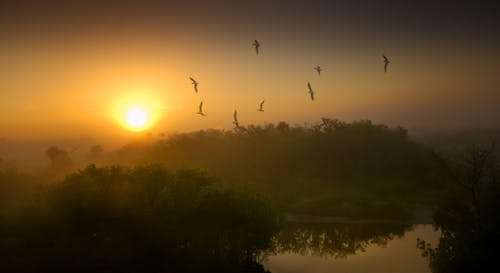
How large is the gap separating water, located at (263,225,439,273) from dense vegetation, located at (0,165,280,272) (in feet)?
28.8

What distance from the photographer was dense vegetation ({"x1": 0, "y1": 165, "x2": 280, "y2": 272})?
4434 cm

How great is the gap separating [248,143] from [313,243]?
222 ft

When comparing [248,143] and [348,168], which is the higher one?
[248,143]

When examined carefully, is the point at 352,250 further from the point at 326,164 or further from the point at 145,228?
the point at 326,164

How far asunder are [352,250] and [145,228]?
2702cm

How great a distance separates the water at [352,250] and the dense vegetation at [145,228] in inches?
345

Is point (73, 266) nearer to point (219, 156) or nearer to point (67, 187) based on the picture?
point (67, 187)

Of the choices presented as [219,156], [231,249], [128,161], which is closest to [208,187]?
[231,249]

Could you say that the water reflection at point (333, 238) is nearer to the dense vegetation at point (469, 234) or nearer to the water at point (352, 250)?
the water at point (352, 250)

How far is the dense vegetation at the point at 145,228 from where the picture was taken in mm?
44344

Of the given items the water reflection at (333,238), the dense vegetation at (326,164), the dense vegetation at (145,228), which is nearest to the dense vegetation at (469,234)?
the dense vegetation at (145,228)

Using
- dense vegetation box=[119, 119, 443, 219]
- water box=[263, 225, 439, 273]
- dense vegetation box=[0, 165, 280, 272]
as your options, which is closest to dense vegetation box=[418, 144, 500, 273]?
water box=[263, 225, 439, 273]

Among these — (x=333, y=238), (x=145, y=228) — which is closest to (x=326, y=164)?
(x=333, y=238)

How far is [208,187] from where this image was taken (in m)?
46.3
